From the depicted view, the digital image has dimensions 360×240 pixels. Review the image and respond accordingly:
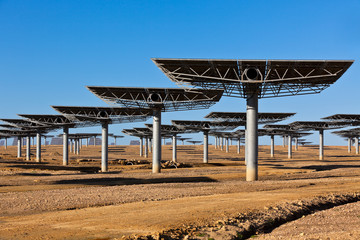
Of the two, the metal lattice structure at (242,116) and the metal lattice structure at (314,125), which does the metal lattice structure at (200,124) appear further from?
the metal lattice structure at (314,125)

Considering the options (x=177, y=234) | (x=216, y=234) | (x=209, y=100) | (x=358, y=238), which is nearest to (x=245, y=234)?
(x=216, y=234)

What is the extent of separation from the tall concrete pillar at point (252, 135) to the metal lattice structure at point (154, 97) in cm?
732

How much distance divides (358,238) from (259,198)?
8.71 metres

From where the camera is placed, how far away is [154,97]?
4081 centimetres

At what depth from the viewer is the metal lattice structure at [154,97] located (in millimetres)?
39219

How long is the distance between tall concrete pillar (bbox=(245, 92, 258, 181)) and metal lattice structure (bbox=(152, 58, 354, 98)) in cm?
99

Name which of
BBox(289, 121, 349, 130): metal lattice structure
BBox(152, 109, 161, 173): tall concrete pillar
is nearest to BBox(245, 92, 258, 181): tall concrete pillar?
BBox(152, 109, 161, 173): tall concrete pillar

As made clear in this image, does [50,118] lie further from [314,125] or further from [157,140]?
[314,125]

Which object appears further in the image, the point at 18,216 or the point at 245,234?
the point at 18,216

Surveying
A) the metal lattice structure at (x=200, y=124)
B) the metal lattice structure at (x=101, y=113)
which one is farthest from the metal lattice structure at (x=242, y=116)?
the metal lattice structure at (x=101, y=113)

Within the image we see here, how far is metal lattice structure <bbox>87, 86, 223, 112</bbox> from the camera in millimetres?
39219

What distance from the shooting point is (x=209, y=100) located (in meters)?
39.9

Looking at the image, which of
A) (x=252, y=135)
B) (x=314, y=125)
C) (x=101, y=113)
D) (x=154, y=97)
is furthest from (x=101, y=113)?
(x=314, y=125)

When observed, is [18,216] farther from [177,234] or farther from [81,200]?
[177,234]
